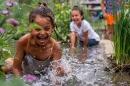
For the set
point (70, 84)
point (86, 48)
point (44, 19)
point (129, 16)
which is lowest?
point (86, 48)

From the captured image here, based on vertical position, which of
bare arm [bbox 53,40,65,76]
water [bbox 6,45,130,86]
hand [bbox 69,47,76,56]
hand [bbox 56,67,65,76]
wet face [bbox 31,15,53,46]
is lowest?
hand [bbox 69,47,76,56]

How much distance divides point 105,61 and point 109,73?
799 millimetres

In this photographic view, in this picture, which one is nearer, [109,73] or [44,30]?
[44,30]

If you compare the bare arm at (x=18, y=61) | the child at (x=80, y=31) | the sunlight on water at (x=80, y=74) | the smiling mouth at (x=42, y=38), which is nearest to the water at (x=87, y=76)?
the sunlight on water at (x=80, y=74)

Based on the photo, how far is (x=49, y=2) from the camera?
35.9 ft

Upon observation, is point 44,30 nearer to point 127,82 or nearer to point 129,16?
point 127,82

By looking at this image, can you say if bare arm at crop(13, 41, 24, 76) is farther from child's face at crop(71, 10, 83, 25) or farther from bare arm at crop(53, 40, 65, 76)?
child's face at crop(71, 10, 83, 25)

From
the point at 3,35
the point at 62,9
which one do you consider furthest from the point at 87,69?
the point at 62,9

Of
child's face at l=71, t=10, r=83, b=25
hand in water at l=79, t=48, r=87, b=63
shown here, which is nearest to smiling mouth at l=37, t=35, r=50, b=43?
hand in water at l=79, t=48, r=87, b=63

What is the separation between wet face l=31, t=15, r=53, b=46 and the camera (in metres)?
3.77

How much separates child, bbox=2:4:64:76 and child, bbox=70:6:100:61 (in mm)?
3508

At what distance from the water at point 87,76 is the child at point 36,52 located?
4.2 inches

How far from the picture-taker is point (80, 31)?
841cm

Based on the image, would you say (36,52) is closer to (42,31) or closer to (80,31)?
(42,31)
